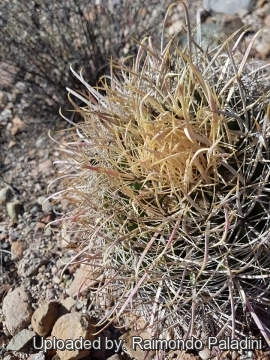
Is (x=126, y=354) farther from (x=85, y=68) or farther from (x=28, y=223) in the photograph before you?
(x=85, y=68)

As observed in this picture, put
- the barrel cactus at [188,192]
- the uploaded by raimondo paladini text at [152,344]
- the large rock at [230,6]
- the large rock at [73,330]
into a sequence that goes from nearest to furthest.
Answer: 1. the barrel cactus at [188,192]
2. the uploaded by raimondo paladini text at [152,344]
3. the large rock at [73,330]
4. the large rock at [230,6]

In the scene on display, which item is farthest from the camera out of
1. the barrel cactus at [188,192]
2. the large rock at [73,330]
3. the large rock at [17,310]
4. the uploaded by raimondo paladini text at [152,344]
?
the large rock at [17,310]

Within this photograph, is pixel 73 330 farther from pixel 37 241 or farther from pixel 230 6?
pixel 230 6

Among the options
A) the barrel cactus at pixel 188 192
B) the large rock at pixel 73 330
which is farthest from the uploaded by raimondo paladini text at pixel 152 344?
the barrel cactus at pixel 188 192

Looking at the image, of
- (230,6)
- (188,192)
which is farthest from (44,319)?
(230,6)

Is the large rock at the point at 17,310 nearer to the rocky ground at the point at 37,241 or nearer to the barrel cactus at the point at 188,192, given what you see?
the rocky ground at the point at 37,241

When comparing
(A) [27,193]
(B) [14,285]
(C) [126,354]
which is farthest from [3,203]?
(C) [126,354]
